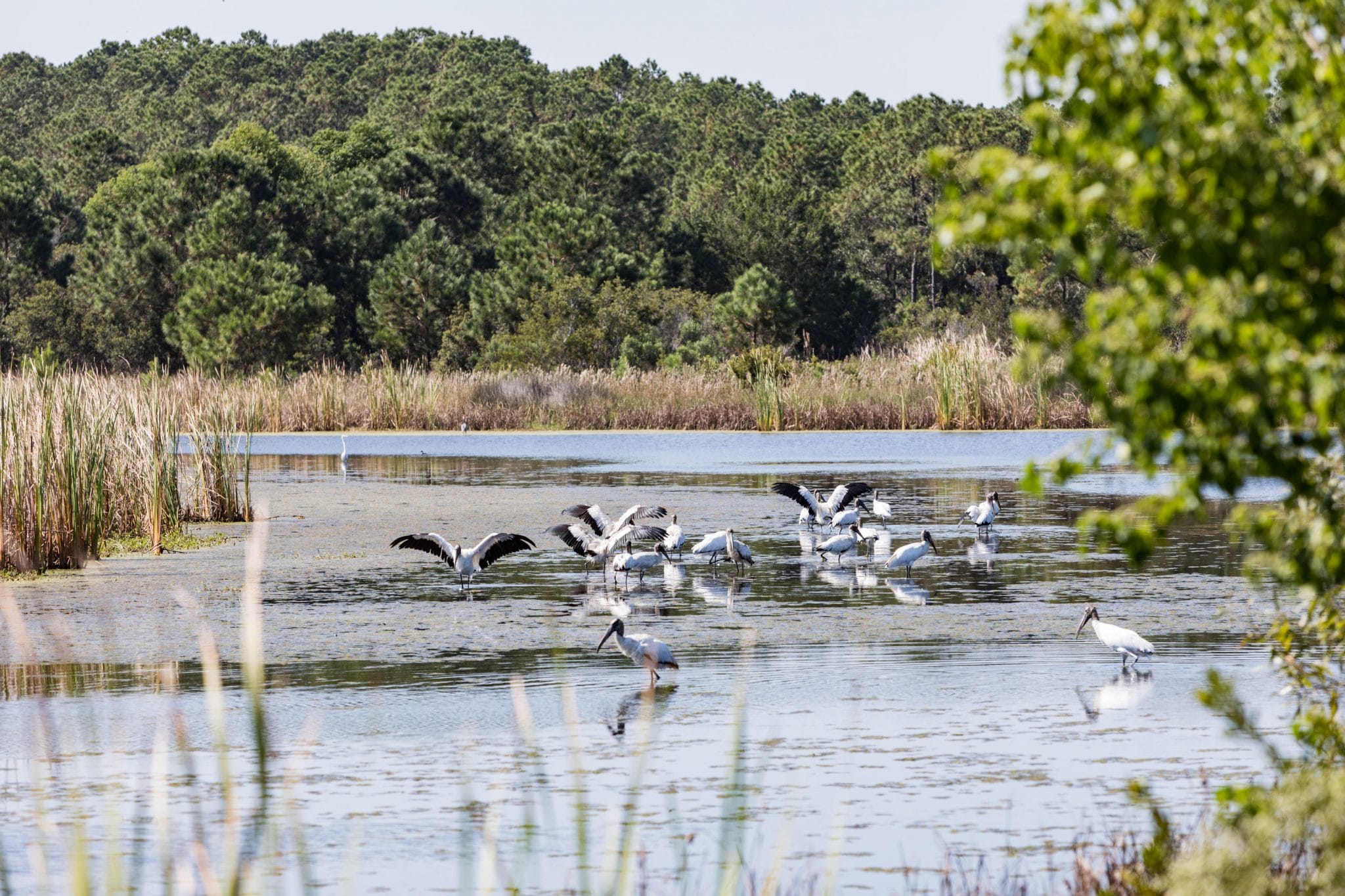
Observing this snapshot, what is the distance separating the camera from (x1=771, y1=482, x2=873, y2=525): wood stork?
61.7ft

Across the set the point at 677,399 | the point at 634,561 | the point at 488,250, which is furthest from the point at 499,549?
the point at 488,250

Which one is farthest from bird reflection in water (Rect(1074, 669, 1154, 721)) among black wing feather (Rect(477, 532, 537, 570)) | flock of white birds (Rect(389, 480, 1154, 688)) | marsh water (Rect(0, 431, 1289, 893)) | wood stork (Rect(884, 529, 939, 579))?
black wing feather (Rect(477, 532, 537, 570))

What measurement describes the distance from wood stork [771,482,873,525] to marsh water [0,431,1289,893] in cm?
56

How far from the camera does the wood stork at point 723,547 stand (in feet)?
51.6

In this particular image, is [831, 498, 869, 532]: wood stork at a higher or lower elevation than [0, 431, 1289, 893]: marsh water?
higher

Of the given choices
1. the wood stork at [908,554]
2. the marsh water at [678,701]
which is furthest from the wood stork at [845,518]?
the wood stork at [908,554]

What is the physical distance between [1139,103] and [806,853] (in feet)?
12.6

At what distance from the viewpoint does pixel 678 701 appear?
32.1 feet

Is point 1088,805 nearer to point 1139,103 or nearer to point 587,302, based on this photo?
point 1139,103

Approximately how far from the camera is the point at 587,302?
53.9 meters

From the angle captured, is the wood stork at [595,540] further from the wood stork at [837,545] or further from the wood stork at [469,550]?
the wood stork at [837,545]

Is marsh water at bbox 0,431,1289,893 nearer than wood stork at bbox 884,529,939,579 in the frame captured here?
Yes

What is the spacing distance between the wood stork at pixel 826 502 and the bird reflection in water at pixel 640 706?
869cm

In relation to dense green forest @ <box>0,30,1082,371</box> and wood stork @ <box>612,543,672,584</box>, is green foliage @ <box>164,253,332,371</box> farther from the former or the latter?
wood stork @ <box>612,543,672,584</box>
